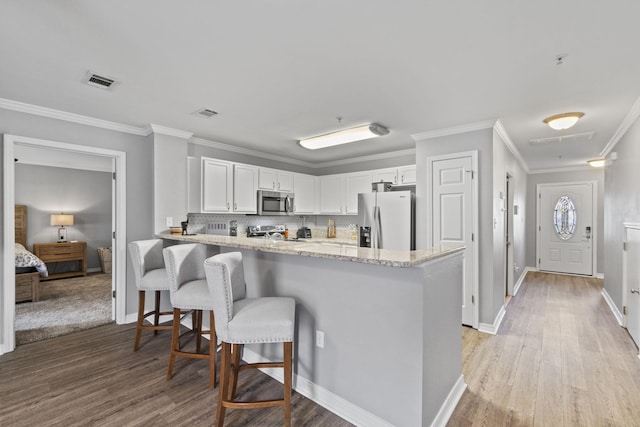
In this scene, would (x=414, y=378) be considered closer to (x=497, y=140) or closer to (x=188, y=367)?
(x=188, y=367)

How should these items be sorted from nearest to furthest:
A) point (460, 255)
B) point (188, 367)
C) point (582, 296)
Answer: point (460, 255) → point (188, 367) → point (582, 296)

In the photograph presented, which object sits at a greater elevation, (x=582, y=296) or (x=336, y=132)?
(x=336, y=132)

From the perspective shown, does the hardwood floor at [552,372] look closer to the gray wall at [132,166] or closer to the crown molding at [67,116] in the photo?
the gray wall at [132,166]

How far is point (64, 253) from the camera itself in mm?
6344

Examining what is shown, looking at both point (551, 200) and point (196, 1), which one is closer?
point (196, 1)

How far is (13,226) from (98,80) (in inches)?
73.3

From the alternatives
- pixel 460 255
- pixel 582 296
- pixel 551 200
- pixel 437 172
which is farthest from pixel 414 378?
pixel 551 200

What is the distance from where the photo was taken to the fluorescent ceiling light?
3570 millimetres

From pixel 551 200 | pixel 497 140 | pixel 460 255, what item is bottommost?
pixel 460 255

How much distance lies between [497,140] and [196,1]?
3.51 metres

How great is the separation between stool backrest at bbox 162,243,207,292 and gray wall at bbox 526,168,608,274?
751 centimetres

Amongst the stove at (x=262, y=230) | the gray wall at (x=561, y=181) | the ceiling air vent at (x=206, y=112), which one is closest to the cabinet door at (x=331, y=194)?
the stove at (x=262, y=230)

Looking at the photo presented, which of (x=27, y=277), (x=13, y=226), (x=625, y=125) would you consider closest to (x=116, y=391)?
(x=13, y=226)

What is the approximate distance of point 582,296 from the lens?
16.6ft
